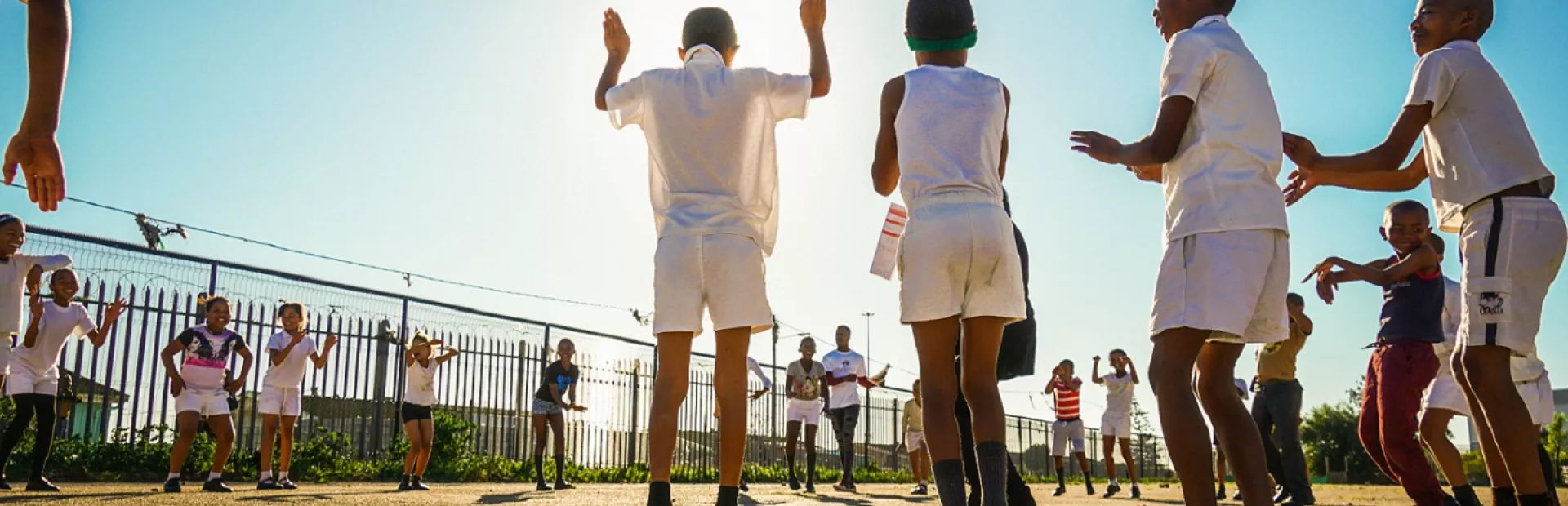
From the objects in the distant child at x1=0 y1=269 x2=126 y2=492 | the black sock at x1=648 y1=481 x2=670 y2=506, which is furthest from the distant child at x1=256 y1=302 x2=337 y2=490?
the black sock at x1=648 y1=481 x2=670 y2=506

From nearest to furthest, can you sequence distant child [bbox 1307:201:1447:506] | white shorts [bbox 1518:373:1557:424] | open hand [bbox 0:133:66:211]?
open hand [bbox 0:133:66:211] → distant child [bbox 1307:201:1447:506] → white shorts [bbox 1518:373:1557:424]

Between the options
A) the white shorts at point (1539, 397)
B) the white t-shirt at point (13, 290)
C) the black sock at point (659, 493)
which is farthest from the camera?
the white t-shirt at point (13, 290)

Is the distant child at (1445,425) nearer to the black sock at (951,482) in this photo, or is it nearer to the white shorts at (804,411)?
the black sock at (951,482)

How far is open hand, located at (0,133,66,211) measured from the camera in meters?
2.20

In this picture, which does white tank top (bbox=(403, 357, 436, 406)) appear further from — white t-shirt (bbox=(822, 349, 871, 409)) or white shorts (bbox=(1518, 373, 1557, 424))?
white shorts (bbox=(1518, 373, 1557, 424))

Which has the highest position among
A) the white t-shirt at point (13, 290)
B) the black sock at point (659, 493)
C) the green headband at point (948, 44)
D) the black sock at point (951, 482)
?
the green headband at point (948, 44)

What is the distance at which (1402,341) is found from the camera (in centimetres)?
555

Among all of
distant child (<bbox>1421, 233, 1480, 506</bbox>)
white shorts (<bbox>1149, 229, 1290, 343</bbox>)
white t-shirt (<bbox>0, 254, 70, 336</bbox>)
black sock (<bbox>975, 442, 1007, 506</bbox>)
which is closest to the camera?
white shorts (<bbox>1149, 229, 1290, 343</bbox>)

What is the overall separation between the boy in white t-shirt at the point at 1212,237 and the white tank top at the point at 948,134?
42cm

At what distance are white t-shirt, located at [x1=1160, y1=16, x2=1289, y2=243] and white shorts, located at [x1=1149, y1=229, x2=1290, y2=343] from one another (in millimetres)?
46

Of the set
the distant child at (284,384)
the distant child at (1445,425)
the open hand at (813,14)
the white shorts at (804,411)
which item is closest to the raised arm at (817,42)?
the open hand at (813,14)

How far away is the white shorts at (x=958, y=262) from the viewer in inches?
150

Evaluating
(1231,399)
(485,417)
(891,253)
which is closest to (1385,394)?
(1231,399)

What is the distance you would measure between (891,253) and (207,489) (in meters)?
7.51
